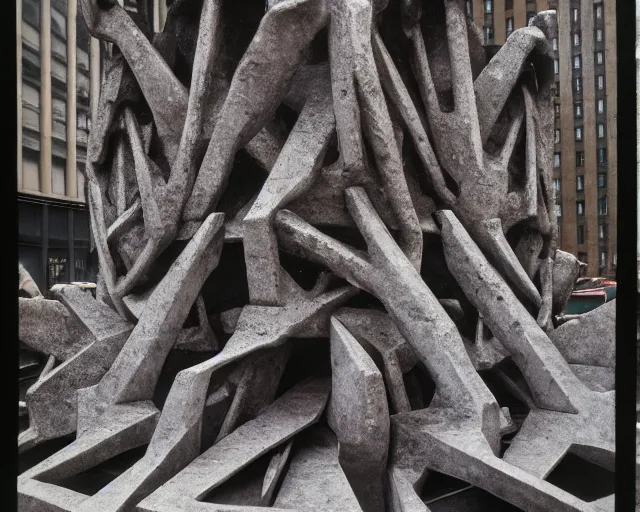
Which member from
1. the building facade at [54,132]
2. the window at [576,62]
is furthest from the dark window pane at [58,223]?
the window at [576,62]

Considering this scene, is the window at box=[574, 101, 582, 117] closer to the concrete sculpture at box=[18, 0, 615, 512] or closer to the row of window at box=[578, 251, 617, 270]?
the concrete sculpture at box=[18, 0, 615, 512]

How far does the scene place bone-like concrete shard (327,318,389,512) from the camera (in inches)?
90.7

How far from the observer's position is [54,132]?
110 inches

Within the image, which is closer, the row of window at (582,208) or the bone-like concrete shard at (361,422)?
the bone-like concrete shard at (361,422)

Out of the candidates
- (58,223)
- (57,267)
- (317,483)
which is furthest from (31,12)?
(317,483)

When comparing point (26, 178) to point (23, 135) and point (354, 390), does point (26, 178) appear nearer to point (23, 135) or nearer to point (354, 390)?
point (23, 135)

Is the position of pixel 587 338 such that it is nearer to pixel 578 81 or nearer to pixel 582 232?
pixel 582 232

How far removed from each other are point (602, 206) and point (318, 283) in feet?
4.10

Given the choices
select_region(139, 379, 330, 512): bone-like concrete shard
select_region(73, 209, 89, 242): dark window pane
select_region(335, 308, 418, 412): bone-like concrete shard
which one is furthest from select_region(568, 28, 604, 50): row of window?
select_region(73, 209, 89, 242): dark window pane

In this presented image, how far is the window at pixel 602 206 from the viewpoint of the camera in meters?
2.47

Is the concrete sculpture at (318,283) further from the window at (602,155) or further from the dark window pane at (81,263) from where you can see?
the window at (602,155)

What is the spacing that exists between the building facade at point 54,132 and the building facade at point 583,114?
208 centimetres

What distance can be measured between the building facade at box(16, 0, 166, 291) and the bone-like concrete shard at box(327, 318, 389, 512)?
1.38 meters

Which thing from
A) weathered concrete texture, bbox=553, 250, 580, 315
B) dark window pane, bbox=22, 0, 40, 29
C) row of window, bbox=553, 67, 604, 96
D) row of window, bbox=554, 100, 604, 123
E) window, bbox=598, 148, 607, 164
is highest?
dark window pane, bbox=22, 0, 40, 29
